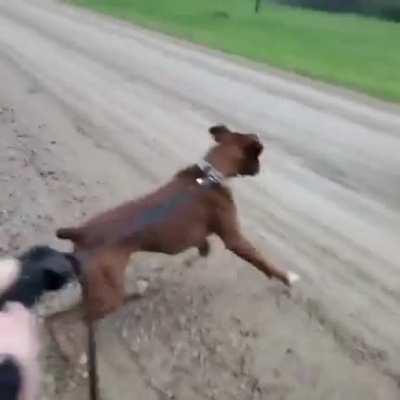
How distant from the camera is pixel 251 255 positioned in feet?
19.3

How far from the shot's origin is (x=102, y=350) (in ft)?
17.4

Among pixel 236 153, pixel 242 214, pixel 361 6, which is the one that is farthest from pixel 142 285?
pixel 361 6

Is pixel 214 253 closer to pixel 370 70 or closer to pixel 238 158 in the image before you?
pixel 238 158

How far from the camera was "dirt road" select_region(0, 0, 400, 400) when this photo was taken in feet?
16.5

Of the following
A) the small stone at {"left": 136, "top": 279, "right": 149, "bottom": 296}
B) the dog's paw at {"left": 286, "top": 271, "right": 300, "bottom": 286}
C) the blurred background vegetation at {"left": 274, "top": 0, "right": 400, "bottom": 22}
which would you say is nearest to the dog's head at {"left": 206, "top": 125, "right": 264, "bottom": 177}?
the dog's paw at {"left": 286, "top": 271, "right": 300, "bottom": 286}

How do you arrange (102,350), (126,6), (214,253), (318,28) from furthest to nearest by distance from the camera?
(126,6) → (318,28) → (214,253) → (102,350)

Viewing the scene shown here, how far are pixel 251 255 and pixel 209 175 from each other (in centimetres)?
→ 57

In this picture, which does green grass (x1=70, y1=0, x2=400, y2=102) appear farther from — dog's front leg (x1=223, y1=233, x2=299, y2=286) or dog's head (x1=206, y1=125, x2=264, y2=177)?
dog's front leg (x1=223, y1=233, x2=299, y2=286)

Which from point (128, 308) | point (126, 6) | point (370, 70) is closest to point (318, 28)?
point (126, 6)

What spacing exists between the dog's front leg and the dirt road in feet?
0.46

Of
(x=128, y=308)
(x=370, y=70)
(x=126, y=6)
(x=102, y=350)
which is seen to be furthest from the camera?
(x=126, y=6)

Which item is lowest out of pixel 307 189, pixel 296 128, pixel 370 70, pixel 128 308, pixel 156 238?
pixel 370 70

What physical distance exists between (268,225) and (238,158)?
151 cm

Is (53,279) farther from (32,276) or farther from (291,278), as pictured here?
(291,278)
